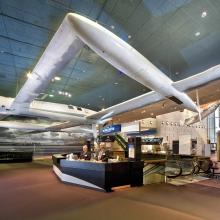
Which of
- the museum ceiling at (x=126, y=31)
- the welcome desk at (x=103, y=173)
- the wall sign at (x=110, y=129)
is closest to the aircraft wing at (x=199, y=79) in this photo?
the museum ceiling at (x=126, y=31)

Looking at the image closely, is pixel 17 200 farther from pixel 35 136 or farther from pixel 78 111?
pixel 35 136

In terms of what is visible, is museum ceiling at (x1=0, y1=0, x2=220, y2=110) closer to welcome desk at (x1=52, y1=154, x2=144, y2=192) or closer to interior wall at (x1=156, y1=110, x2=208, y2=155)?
welcome desk at (x1=52, y1=154, x2=144, y2=192)

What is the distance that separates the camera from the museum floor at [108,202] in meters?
3.92

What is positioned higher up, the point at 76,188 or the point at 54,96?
the point at 54,96

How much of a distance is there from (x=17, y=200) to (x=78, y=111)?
742 centimetres

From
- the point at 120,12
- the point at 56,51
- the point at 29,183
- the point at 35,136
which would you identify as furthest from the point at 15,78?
the point at 35,136

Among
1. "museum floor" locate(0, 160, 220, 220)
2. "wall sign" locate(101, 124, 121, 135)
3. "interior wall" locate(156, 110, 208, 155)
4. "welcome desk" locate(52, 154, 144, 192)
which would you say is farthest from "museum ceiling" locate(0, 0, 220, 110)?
"interior wall" locate(156, 110, 208, 155)

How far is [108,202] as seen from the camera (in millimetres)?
4754

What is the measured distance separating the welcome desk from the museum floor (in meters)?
0.28

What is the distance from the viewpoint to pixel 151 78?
4867 millimetres

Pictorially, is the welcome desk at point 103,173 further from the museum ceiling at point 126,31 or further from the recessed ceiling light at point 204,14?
the recessed ceiling light at point 204,14

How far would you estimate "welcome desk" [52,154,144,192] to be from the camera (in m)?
5.84

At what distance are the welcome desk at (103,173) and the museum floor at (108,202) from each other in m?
0.28

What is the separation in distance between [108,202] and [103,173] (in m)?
1.12
